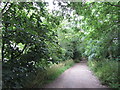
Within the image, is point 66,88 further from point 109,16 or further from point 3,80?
point 109,16

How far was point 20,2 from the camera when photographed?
2420 mm

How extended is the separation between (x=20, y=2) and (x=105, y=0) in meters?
3.02

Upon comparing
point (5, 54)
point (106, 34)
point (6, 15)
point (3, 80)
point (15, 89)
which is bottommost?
point (15, 89)

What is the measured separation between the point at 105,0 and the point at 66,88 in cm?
405

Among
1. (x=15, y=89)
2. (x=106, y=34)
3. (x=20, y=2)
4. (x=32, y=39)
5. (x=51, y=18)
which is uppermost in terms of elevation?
(x=20, y=2)

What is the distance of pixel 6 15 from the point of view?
2.23 m

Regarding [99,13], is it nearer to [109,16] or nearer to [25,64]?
[109,16]

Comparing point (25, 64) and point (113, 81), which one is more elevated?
point (25, 64)

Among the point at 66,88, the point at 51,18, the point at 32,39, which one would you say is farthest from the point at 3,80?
the point at 66,88

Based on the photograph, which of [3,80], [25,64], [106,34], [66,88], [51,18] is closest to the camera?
[3,80]

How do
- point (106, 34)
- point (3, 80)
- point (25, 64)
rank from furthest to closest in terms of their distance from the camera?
point (106, 34) < point (25, 64) < point (3, 80)

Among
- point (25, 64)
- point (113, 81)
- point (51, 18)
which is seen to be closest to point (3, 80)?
point (25, 64)

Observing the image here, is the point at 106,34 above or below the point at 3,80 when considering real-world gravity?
above

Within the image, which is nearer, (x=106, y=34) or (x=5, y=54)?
(x=5, y=54)
